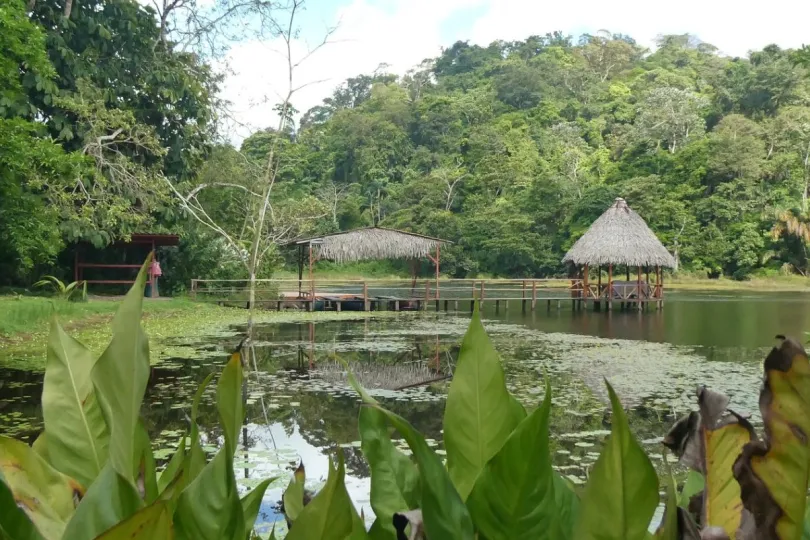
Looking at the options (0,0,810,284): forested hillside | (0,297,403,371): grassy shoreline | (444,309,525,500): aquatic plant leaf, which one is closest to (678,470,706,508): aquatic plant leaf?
(444,309,525,500): aquatic plant leaf

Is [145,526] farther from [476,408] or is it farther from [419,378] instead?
[419,378]

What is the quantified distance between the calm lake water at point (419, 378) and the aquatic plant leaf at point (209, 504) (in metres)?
1.70

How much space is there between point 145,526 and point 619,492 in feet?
0.78

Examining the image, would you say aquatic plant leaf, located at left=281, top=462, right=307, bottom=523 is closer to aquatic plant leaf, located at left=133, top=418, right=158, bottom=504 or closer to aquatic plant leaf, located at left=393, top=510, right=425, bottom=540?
aquatic plant leaf, located at left=133, top=418, right=158, bottom=504

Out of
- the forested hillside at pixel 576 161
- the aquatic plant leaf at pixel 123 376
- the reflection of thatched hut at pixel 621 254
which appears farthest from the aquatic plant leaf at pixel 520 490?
the forested hillside at pixel 576 161

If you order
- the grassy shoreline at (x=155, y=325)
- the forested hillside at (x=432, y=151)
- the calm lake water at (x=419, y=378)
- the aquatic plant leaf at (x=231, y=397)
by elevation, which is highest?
the forested hillside at (x=432, y=151)

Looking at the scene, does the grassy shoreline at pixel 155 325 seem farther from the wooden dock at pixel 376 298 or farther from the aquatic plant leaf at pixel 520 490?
the aquatic plant leaf at pixel 520 490

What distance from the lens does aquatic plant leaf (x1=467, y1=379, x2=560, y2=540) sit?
1.31ft

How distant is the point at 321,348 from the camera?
30.5 ft

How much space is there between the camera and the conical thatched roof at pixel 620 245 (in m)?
17.1

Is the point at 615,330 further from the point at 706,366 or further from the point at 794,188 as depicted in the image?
the point at 794,188

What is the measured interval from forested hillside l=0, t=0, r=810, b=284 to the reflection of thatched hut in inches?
269

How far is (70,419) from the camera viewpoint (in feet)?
1.82

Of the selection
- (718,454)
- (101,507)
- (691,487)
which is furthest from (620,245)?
(101,507)
